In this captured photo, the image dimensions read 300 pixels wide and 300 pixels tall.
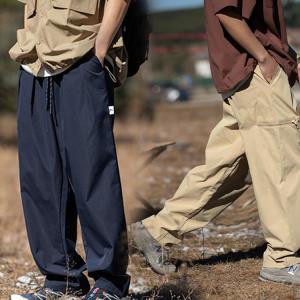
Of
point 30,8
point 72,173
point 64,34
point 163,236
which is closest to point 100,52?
point 64,34

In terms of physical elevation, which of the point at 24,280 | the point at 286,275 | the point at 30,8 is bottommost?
the point at 24,280

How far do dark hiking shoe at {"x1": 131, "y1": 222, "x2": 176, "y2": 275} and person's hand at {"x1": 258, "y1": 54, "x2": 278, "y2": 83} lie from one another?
1125 mm

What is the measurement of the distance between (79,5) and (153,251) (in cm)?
159

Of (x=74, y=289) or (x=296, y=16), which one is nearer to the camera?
(x=74, y=289)

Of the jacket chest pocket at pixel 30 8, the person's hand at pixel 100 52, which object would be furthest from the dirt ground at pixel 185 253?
the jacket chest pocket at pixel 30 8

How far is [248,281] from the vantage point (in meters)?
4.15

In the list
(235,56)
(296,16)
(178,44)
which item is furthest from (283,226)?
(178,44)

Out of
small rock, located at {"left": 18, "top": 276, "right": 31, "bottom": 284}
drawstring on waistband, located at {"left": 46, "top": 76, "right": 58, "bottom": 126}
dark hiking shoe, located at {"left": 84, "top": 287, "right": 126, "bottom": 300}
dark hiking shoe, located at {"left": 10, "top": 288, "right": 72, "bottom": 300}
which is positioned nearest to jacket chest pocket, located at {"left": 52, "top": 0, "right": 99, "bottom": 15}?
drawstring on waistband, located at {"left": 46, "top": 76, "right": 58, "bottom": 126}

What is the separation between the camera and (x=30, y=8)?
11.8 ft

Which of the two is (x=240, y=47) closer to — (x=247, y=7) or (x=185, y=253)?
(x=247, y=7)

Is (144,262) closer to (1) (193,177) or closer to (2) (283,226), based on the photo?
A: (1) (193,177)

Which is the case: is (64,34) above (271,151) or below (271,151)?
above

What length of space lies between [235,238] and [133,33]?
6.09 feet

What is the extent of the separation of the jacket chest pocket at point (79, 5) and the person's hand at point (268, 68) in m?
0.91
